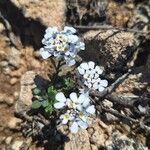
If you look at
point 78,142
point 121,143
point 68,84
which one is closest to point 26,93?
point 68,84

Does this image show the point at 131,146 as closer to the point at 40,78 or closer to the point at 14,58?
Answer: the point at 40,78

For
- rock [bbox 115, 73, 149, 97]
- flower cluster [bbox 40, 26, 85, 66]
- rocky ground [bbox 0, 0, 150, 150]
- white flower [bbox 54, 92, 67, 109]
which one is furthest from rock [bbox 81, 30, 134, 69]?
white flower [bbox 54, 92, 67, 109]

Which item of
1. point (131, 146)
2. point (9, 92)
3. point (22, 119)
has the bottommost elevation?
point (131, 146)

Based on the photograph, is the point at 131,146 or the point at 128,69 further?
the point at 128,69

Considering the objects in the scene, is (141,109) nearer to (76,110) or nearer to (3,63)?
(76,110)

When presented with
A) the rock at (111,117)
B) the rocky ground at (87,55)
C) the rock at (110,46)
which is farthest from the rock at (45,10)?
the rock at (111,117)

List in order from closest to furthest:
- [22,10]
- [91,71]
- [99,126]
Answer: [91,71] < [99,126] < [22,10]

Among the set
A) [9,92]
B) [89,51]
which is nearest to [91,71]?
[89,51]

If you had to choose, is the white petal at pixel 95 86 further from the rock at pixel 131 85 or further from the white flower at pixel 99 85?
the rock at pixel 131 85
